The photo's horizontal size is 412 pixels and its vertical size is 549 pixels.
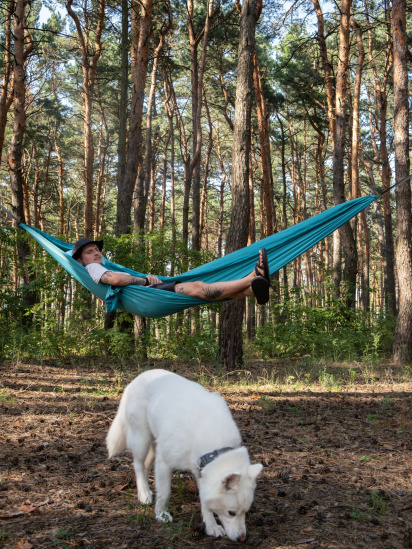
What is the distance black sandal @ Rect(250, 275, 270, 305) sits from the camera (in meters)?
3.60

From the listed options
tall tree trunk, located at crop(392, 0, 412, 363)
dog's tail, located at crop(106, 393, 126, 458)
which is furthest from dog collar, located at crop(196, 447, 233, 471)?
tall tree trunk, located at crop(392, 0, 412, 363)

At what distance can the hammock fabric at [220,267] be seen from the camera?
3.84m

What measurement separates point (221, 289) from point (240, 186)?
2.95 meters

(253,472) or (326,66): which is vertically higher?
(326,66)

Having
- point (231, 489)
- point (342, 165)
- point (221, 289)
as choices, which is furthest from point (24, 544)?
point (342, 165)

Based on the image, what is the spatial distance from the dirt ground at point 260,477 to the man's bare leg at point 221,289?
1054mm

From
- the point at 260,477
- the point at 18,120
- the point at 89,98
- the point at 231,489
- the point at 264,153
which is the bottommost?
the point at 260,477

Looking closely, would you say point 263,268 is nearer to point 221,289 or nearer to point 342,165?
point 221,289

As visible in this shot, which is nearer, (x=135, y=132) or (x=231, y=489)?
(x=231, y=489)

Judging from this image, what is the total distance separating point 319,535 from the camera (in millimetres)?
2088

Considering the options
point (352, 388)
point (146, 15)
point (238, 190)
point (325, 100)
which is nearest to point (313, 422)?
point (352, 388)

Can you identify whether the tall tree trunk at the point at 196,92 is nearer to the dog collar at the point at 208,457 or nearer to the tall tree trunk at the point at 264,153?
the tall tree trunk at the point at 264,153

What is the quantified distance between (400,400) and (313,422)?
4.32 feet

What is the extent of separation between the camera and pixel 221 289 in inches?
148
